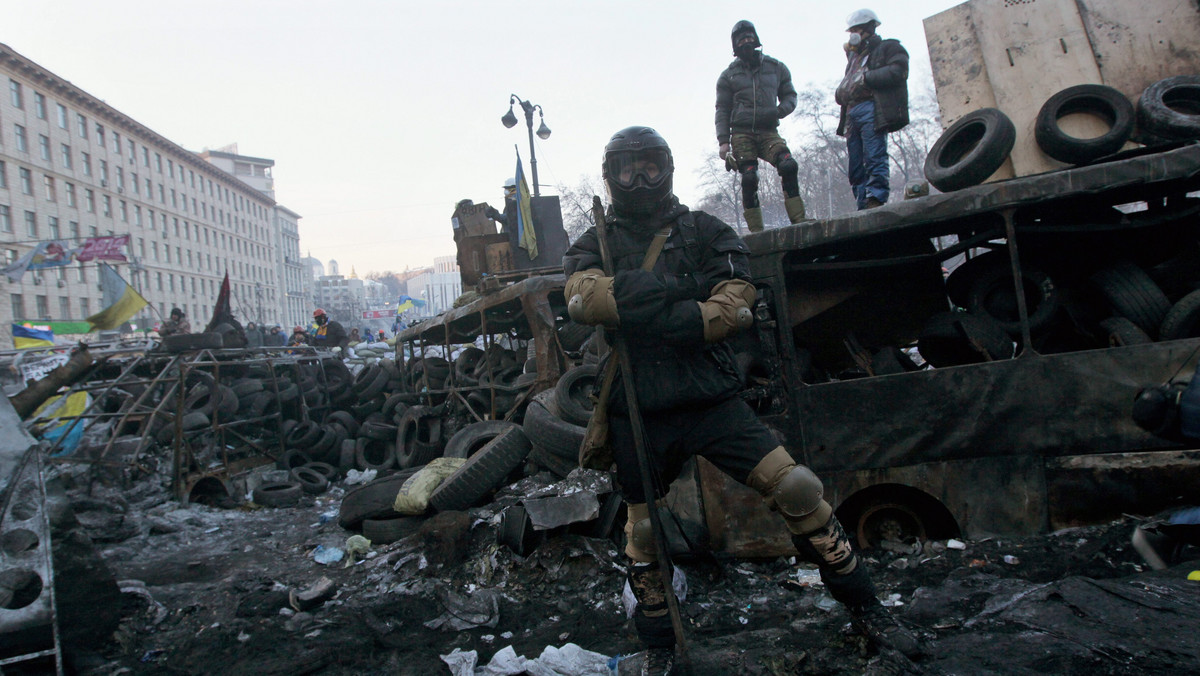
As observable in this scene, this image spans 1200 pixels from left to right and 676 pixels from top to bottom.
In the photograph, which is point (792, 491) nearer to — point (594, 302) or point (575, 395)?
point (594, 302)

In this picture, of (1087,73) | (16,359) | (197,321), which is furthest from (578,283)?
(197,321)

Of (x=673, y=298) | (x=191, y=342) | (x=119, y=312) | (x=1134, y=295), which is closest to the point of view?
(x=673, y=298)

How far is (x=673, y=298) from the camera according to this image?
8.86ft

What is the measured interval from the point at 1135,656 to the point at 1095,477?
75.0 inches

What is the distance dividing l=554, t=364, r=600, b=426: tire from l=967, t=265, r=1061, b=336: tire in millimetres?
3135

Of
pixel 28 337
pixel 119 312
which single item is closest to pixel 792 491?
pixel 119 312

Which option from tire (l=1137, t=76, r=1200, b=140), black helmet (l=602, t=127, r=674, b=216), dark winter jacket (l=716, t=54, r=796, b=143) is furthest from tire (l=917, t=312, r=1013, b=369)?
black helmet (l=602, t=127, r=674, b=216)

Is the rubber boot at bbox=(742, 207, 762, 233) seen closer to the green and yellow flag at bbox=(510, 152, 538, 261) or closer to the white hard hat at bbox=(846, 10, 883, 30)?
the white hard hat at bbox=(846, 10, 883, 30)

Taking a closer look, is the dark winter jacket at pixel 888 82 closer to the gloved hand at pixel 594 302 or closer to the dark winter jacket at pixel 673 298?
the dark winter jacket at pixel 673 298

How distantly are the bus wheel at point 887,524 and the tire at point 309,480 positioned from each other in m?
7.11

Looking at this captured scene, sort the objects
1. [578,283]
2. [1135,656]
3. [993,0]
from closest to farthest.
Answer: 1. [1135,656]
2. [578,283]
3. [993,0]

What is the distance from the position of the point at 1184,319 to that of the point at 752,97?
3474mm

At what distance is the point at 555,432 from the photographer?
5656mm

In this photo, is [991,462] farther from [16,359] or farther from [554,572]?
[16,359]
